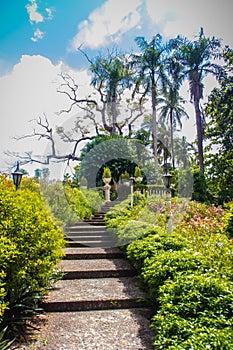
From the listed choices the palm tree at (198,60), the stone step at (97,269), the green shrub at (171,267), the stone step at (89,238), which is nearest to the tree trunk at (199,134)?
the palm tree at (198,60)

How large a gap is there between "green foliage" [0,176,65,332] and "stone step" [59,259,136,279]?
4.39ft

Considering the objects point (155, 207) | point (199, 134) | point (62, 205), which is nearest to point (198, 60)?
point (199, 134)

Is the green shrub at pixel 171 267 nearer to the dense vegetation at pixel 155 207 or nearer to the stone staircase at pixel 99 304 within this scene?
the dense vegetation at pixel 155 207

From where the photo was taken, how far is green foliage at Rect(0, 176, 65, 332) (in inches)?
114

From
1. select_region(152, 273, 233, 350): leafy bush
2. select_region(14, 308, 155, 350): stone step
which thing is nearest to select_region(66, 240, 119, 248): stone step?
select_region(14, 308, 155, 350): stone step

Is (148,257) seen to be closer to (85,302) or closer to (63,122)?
(85,302)

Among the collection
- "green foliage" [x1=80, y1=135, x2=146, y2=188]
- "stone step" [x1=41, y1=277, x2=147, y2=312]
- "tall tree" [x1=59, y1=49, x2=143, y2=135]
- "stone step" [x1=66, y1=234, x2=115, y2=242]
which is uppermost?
"tall tree" [x1=59, y1=49, x2=143, y2=135]

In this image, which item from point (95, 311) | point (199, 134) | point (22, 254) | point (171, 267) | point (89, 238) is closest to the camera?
point (22, 254)

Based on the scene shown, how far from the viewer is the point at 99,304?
3.67 m

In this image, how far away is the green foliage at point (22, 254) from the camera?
2896 mm

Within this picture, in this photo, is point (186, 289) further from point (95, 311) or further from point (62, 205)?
point (62, 205)

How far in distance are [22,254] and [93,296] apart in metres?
1.40

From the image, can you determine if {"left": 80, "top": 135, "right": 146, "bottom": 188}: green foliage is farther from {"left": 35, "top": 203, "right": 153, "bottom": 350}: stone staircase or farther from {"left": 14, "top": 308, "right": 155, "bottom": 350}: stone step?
{"left": 14, "top": 308, "right": 155, "bottom": 350}: stone step

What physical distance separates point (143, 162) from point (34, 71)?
39.9 feet
